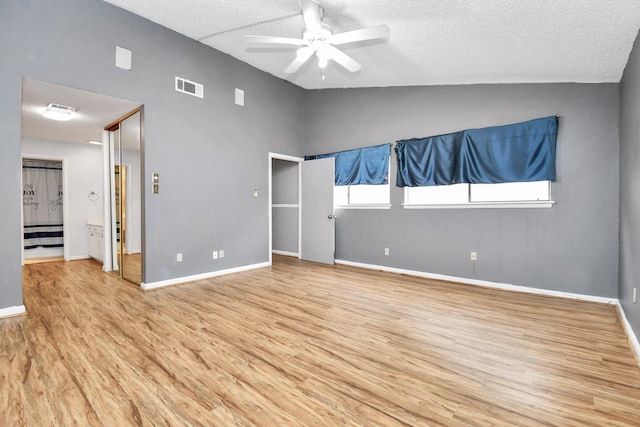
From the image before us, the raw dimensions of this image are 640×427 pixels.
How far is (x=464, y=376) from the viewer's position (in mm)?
1956

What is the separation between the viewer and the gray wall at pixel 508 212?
3443 millimetres

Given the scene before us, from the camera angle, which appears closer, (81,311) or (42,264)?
(81,311)

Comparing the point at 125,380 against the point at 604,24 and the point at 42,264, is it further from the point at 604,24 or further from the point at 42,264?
the point at 42,264

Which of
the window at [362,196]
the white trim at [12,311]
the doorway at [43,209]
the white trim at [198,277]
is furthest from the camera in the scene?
the doorway at [43,209]

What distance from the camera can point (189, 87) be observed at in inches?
168

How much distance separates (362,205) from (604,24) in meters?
3.68

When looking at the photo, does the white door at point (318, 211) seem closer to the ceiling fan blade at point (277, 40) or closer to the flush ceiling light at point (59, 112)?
the ceiling fan blade at point (277, 40)

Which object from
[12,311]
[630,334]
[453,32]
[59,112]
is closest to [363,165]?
[453,32]

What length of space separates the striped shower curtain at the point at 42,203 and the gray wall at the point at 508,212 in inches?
246

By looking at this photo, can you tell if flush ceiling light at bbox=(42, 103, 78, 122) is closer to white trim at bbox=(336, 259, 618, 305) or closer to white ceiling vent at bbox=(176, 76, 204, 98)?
white ceiling vent at bbox=(176, 76, 204, 98)

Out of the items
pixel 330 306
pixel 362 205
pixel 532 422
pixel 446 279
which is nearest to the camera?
pixel 532 422

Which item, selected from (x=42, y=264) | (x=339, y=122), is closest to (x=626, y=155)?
(x=339, y=122)

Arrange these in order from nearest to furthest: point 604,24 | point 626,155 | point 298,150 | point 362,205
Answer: point 604,24
point 626,155
point 362,205
point 298,150

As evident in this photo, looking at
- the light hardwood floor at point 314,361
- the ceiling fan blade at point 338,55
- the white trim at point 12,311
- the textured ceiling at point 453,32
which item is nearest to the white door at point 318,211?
the textured ceiling at point 453,32
